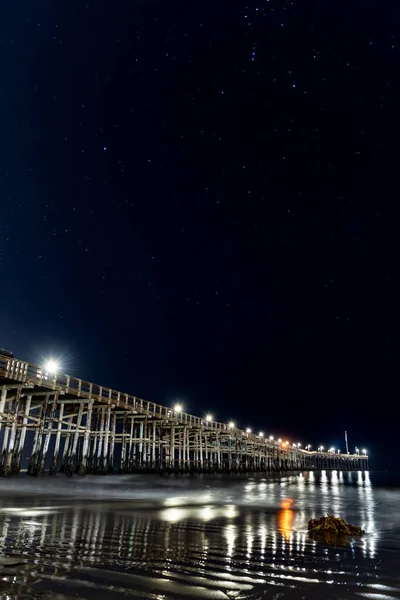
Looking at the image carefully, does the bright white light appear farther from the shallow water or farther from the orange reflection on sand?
the orange reflection on sand

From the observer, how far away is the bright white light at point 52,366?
25.4m

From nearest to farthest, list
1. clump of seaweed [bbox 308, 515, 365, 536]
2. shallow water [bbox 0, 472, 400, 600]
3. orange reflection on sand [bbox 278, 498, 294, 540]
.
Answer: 1. shallow water [bbox 0, 472, 400, 600]
2. orange reflection on sand [bbox 278, 498, 294, 540]
3. clump of seaweed [bbox 308, 515, 365, 536]

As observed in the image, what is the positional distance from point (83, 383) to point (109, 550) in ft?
79.5

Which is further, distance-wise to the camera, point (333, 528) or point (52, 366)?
point (52, 366)

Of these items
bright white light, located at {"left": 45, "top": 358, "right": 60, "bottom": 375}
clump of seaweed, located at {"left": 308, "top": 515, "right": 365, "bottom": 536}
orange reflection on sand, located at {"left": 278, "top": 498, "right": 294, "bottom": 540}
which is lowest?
orange reflection on sand, located at {"left": 278, "top": 498, "right": 294, "bottom": 540}

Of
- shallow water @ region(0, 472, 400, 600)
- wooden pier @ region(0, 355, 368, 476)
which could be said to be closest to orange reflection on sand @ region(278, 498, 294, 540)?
shallow water @ region(0, 472, 400, 600)

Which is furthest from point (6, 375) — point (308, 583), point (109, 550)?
point (308, 583)

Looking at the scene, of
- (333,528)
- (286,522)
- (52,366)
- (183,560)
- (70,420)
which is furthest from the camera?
(70,420)

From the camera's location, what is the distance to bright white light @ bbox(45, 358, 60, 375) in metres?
25.4

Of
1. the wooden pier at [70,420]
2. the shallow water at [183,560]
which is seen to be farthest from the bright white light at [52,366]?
the shallow water at [183,560]

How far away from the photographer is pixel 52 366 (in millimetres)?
25719

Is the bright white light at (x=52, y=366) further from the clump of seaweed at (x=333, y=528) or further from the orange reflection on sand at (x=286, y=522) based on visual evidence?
the clump of seaweed at (x=333, y=528)

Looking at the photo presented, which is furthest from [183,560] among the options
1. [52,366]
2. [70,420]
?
Answer: [70,420]

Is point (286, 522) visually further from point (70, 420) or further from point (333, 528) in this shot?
point (70, 420)
